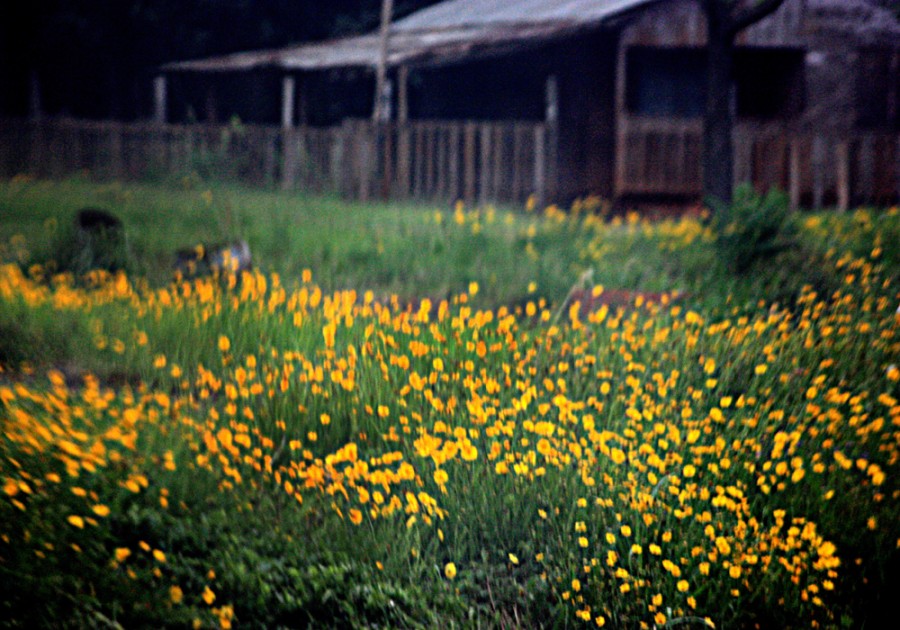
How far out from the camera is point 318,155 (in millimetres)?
16000

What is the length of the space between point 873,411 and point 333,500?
104 inches

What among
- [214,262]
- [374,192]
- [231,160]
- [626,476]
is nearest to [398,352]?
[626,476]

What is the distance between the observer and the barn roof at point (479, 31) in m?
15.3

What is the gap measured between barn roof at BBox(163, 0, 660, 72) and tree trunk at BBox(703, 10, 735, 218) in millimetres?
4121

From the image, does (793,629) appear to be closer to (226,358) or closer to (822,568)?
(822,568)

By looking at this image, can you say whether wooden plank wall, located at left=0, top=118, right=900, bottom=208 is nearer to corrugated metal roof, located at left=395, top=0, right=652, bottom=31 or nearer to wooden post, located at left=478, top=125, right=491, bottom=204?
wooden post, located at left=478, top=125, right=491, bottom=204

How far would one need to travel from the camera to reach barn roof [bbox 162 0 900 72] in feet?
50.1

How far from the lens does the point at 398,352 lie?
490cm

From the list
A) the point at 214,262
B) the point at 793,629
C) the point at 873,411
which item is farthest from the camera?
the point at 214,262

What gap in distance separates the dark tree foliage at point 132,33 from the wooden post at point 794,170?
47.4 ft

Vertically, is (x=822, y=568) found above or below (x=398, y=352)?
below

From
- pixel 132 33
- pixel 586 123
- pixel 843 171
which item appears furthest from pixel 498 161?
pixel 132 33

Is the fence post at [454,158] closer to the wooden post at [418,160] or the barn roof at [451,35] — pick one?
the wooden post at [418,160]

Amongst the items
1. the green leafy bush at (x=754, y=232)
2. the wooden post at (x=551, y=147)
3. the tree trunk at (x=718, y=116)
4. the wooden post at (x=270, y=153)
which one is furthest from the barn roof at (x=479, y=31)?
the green leafy bush at (x=754, y=232)
